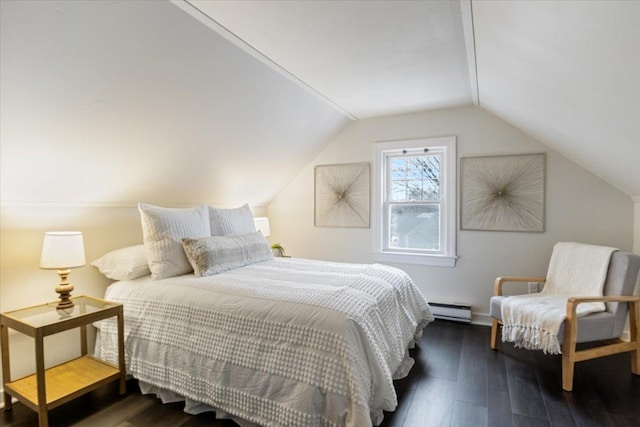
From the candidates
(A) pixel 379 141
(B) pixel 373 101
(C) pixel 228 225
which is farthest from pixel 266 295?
(A) pixel 379 141

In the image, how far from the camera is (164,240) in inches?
99.0

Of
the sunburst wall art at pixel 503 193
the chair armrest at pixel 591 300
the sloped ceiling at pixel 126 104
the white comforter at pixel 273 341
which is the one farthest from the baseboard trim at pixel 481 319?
the sloped ceiling at pixel 126 104

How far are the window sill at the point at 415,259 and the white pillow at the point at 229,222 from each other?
A: 1.59 meters

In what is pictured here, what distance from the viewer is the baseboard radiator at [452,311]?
11.5 feet

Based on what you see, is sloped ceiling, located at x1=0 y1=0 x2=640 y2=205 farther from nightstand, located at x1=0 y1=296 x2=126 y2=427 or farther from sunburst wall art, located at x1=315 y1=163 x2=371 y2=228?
sunburst wall art, located at x1=315 y1=163 x2=371 y2=228

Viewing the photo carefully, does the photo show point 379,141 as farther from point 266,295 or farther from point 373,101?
point 266,295

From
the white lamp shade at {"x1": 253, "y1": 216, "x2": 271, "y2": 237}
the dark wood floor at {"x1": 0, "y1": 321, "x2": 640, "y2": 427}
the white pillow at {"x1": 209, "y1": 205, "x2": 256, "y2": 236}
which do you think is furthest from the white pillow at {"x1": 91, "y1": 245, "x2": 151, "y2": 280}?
the white lamp shade at {"x1": 253, "y1": 216, "x2": 271, "y2": 237}

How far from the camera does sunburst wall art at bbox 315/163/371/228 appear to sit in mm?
4117

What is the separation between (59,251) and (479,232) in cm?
364

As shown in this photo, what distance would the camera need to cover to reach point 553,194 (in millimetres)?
3262

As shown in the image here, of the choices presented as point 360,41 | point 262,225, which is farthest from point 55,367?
point 360,41

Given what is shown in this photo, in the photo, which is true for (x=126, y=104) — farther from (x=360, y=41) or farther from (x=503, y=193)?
(x=503, y=193)

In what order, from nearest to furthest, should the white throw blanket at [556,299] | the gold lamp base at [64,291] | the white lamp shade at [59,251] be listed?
1. the white lamp shade at [59,251]
2. the gold lamp base at [64,291]
3. the white throw blanket at [556,299]

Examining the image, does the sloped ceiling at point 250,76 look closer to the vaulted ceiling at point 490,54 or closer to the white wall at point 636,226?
the vaulted ceiling at point 490,54
